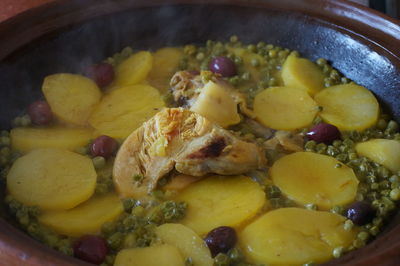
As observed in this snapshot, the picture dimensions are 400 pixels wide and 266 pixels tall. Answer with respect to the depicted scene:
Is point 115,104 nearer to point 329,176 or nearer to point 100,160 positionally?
point 100,160

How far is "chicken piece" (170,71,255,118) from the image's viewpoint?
11.4 ft

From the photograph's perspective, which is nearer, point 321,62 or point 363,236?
point 363,236

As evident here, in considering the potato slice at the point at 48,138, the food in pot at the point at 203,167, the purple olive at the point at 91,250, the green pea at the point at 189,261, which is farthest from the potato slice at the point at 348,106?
the purple olive at the point at 91,250

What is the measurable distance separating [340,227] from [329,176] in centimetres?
39

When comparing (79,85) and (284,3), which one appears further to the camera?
(284,3)

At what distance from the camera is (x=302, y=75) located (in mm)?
3828

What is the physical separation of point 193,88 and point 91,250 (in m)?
1.38

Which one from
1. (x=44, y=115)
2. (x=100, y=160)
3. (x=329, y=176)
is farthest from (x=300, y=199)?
(x=44, y=115)

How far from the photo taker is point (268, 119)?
352 cm

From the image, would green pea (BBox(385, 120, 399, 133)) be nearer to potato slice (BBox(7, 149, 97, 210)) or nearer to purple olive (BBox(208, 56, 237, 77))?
purple olive (BBox(208, 56, 237, 77))

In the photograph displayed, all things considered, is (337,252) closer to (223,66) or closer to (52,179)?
(52,179)

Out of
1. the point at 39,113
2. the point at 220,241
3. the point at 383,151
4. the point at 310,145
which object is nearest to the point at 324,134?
the point at 310,145

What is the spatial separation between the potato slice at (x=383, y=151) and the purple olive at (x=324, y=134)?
0.53ft

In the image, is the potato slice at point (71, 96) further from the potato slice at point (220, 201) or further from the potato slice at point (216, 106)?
the potato slice at point (220, 201)
